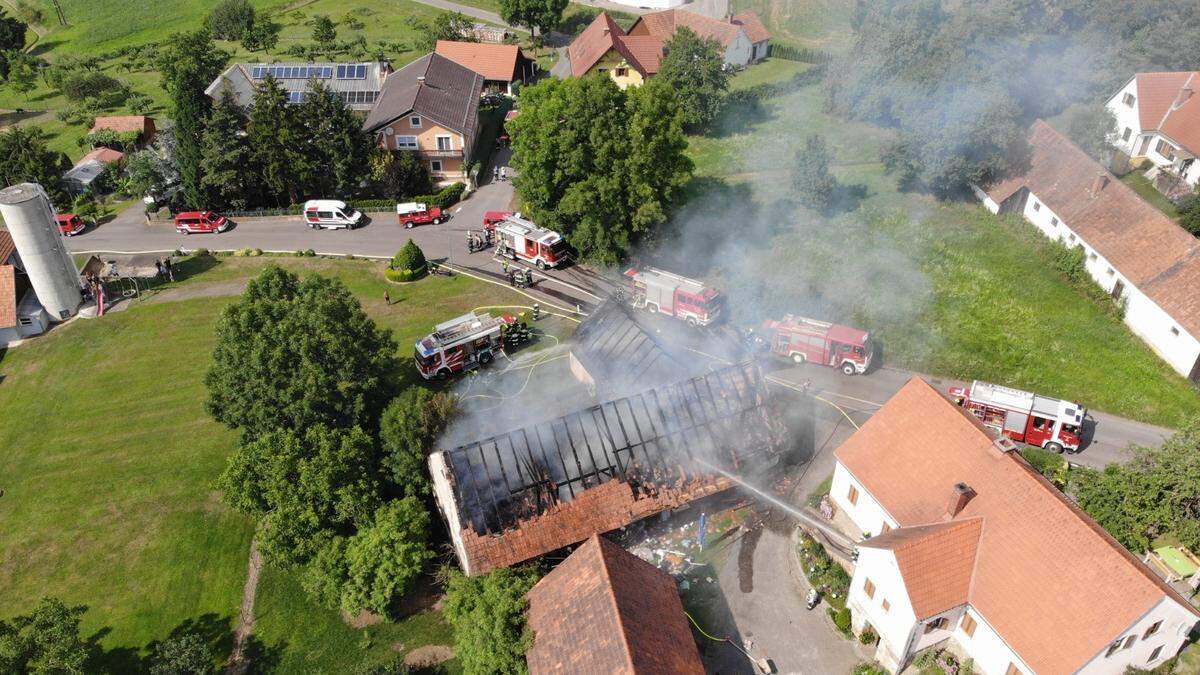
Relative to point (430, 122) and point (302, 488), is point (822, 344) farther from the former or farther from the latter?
point (430, 122)

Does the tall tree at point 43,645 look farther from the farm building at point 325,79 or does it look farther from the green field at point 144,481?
the farm building at point 325,79

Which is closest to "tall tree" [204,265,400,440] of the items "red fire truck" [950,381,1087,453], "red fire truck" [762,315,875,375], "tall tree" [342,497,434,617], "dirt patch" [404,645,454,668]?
"tall tree" [342,497,434,617]

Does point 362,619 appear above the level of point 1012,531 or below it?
below

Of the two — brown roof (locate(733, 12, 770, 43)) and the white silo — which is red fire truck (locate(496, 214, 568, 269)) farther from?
brown roof (locate(733, 12, 770, 43))

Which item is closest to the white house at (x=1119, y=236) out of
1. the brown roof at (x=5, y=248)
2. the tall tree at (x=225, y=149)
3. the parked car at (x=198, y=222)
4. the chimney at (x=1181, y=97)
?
the chimney at (x=1181, y=97)

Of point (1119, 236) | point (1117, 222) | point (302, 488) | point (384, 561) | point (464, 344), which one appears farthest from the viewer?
point (1117, 222)

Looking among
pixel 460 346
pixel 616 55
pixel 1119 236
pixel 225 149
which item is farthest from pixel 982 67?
pixel 225 149
